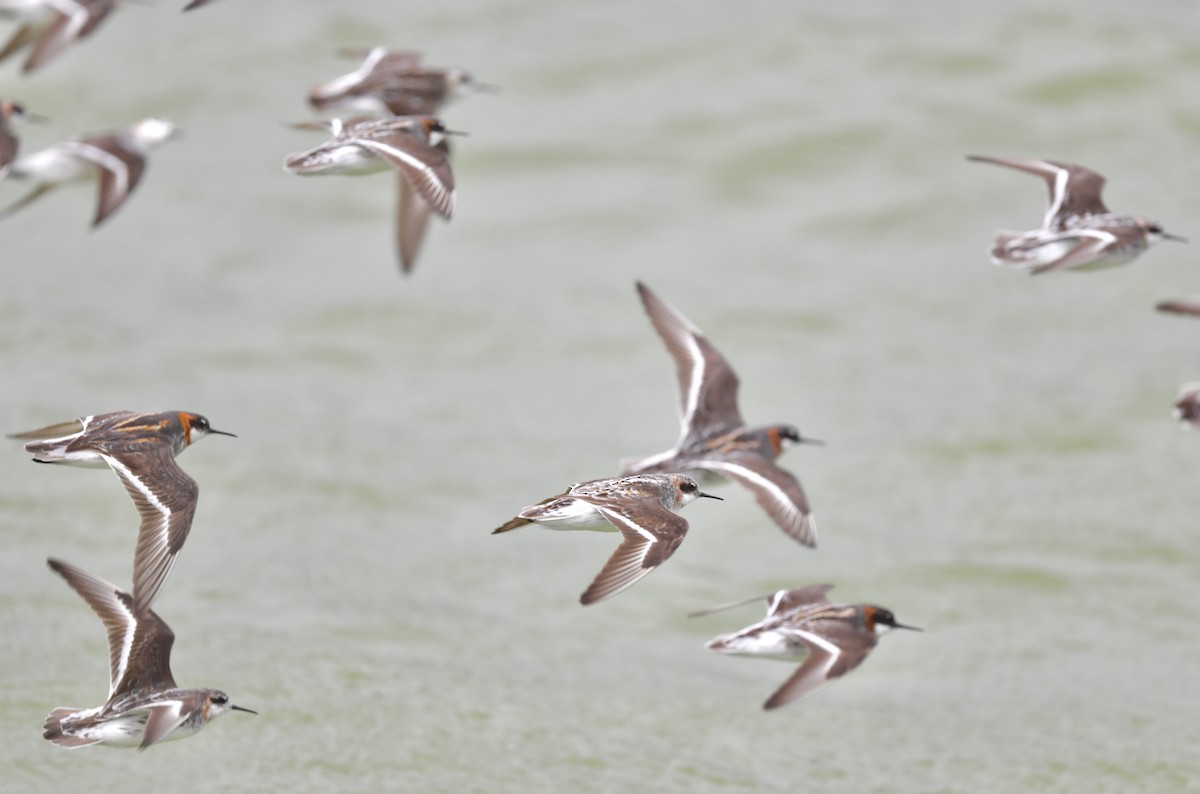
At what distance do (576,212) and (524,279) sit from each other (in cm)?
120

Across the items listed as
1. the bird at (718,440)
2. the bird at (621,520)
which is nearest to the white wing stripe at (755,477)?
the bird at (718,440)

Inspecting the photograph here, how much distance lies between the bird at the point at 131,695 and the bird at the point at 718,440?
2.11 metres

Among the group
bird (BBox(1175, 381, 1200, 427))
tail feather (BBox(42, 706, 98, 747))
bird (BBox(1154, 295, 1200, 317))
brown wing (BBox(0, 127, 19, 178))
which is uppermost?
brown wing (BBox(0, 127, 19, 178))

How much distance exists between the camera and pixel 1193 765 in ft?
31.5

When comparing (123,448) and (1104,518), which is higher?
(123,448)

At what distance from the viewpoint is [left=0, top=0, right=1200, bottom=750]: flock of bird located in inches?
247

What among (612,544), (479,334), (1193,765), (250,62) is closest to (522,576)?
(612,544)

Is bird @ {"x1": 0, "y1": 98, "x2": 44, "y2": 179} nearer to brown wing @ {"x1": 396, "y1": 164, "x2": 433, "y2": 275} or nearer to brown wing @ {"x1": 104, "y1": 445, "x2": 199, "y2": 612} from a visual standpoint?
brown wing @ {"x1": 396, "y1": 164, "x2": 433, "y2": 275}

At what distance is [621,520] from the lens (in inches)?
243

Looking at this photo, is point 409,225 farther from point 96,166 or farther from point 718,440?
point 96,166

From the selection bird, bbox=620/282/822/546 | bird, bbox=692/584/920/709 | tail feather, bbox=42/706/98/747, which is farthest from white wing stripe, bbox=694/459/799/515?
tail feather, bbox=42/706/98/747

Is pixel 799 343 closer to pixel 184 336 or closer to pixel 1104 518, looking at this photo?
pixel 1104 518

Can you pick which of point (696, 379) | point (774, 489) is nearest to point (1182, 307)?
point (774, 489)

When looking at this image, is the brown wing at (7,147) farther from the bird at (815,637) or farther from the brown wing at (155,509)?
the bird at (815,637)
